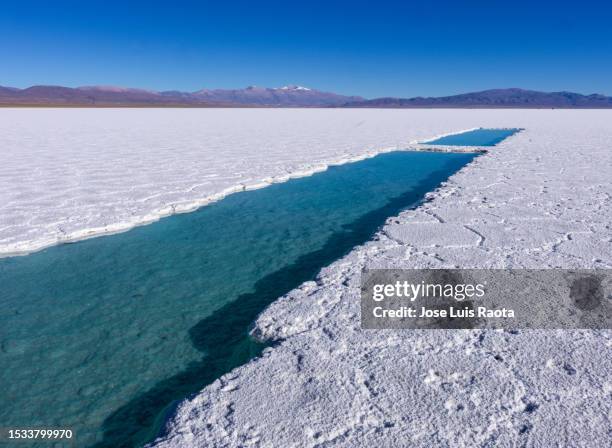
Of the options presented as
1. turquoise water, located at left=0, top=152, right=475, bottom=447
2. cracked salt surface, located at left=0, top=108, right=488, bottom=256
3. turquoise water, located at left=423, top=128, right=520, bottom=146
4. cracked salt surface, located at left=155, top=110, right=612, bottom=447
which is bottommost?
turquoise water, located at left=0, top=152, right=475, bottom=447

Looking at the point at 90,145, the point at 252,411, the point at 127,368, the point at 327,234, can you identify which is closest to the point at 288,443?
the point at 252,411

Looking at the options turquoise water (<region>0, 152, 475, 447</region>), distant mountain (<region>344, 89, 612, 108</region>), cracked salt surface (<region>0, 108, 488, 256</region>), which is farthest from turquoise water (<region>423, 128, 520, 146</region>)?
distant mountain (<region>344, 89, 612, 108</region>)

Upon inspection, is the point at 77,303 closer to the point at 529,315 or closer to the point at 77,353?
the point at 77,353

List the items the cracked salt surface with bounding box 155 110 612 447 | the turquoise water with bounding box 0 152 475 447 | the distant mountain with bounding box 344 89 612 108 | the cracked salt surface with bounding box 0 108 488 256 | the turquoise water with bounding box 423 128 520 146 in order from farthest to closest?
the distant mountain with bounding box 344 89 612 108
the turquoise water with bounding box 423 128 520 146
the cracked salt surface with bounding box 0 108 488 256
the turquoise water with bounding box 0 152 475 447
the cracked salt surface with bounding box 155 110 612 447

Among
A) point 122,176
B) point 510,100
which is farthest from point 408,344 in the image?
point 510,100

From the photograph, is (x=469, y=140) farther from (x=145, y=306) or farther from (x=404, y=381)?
(x=404, y=381)

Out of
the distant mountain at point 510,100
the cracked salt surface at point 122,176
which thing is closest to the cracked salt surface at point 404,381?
the cracked salt surface at point 122,176

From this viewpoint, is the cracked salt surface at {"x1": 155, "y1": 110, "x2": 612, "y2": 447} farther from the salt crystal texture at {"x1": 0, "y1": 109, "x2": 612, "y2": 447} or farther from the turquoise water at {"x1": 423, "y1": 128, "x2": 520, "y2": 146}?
the turquoise water at {"x1": 423, "y1": 128, "x2": 520, "y2": 146}
